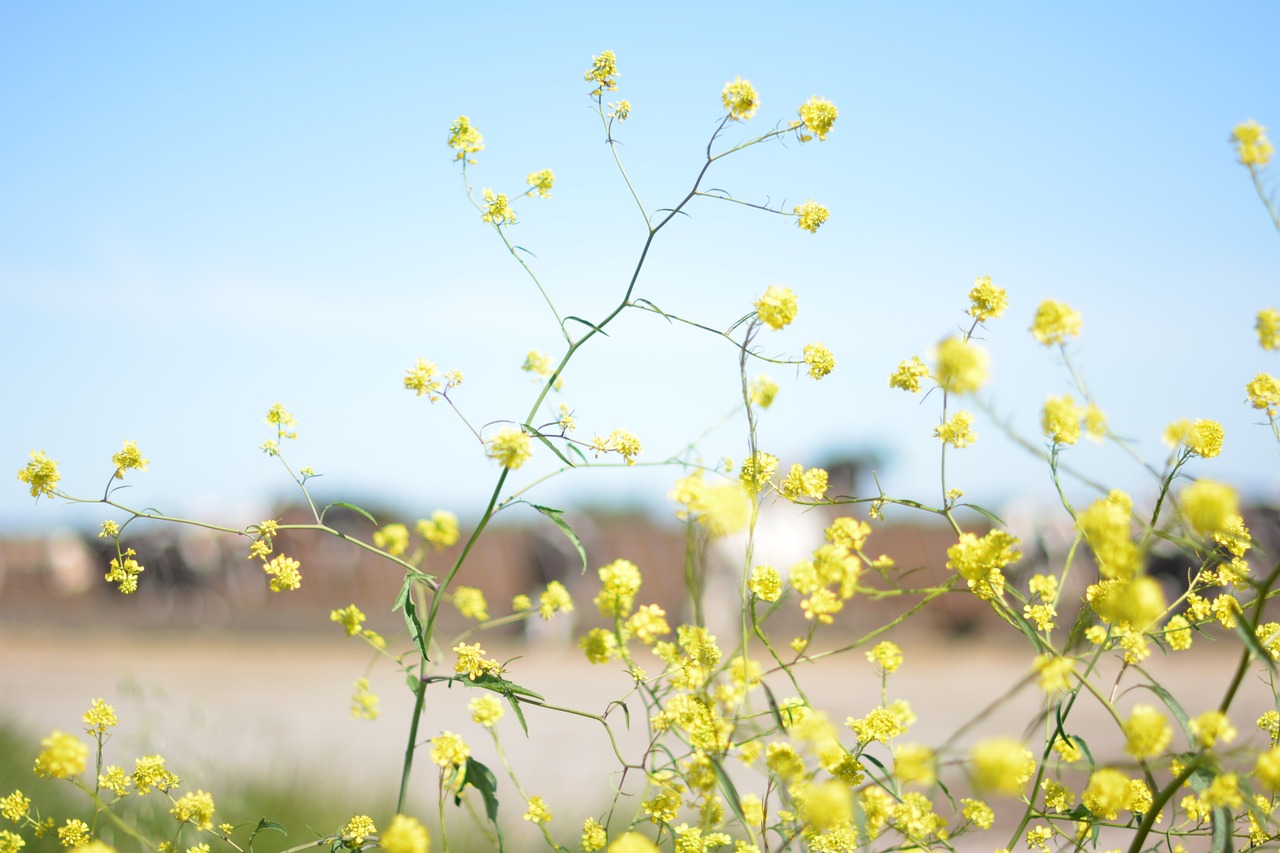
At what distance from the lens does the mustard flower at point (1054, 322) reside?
4.63 feet

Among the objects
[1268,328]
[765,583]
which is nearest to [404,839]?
[765,583]

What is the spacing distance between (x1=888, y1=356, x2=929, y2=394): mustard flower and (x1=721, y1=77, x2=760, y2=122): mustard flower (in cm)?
58

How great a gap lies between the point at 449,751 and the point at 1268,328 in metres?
1.33

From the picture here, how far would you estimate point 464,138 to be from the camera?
2088mm

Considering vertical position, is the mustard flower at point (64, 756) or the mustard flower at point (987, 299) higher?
the mustard flower at point (987, 299)

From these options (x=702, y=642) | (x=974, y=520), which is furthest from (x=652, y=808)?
(x=974, y=520)

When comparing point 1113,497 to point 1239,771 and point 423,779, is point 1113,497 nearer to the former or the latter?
point 1239,771

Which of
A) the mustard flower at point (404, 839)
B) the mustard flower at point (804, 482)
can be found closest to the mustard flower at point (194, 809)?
the mustard flower at point (404, 839)

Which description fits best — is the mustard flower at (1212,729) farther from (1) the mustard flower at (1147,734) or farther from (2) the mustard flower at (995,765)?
(2) the mustard flower at (995,765)

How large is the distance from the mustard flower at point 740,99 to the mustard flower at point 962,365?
0.78 metres

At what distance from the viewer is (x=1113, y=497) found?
62.0 inches

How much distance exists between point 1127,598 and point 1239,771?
335mm

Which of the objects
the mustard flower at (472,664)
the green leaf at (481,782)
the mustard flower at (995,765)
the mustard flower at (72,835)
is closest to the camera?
the mustard flower at (995,765)

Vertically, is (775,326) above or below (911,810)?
above
